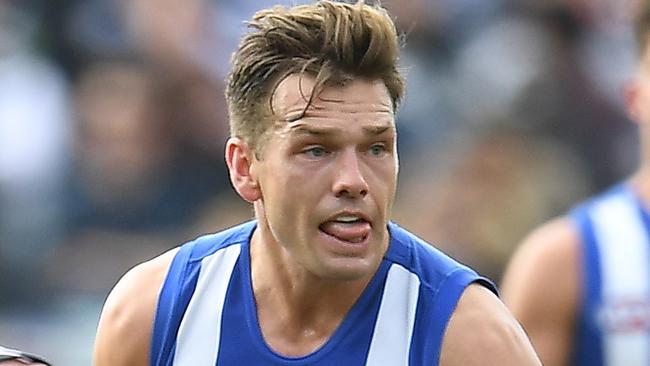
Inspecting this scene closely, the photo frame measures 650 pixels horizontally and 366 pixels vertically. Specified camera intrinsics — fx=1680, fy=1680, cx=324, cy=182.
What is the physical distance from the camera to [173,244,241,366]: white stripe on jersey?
15.1 feet

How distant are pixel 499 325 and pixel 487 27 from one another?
669cm

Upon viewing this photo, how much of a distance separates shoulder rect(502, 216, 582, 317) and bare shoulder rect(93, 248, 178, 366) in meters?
1.62

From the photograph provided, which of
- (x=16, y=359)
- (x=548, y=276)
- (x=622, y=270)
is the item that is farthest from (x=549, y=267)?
(x=16, y=359)

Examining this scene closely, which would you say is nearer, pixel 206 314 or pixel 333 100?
pixel 333 100

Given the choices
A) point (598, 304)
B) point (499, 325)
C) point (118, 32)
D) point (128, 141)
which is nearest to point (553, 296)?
point (598, 304)

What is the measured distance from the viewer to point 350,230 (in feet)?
14.1

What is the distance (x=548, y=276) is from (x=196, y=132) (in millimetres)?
4163

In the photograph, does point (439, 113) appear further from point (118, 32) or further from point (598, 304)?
point (598, 304)

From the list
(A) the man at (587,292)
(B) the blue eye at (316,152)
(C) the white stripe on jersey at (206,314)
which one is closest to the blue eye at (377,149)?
(B) the blue eye at (316,152)

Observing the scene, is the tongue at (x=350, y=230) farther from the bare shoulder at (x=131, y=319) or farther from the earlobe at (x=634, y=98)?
the earlobe at (x=634, y=98)

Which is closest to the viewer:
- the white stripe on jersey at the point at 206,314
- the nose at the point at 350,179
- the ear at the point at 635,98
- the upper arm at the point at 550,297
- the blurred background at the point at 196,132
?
the nose at the point at 350,179

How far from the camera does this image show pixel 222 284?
4734 millimetres

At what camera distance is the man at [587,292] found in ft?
19.3

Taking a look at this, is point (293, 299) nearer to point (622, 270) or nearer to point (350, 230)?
point (350, 230)
